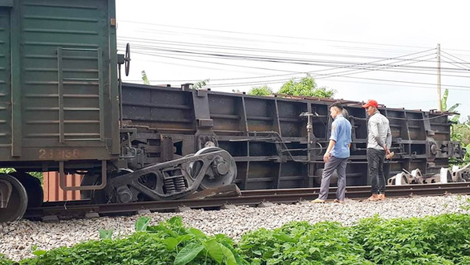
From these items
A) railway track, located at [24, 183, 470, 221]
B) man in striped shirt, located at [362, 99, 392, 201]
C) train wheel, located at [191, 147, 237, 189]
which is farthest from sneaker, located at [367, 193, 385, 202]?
train wheel, located at [191, 147, 237, 189]

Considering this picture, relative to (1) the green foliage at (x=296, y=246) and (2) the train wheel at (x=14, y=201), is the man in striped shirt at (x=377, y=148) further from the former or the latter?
(2) the train wheel at (x=14, y=201)

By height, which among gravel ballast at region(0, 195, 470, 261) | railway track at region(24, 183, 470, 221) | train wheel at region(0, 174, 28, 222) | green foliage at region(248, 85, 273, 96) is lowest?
gravel ballast at region(0, 195, 470, 261)

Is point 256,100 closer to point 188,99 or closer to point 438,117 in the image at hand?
point 188,99

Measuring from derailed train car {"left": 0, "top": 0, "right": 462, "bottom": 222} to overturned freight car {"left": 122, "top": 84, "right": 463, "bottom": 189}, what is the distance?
0.02 metres

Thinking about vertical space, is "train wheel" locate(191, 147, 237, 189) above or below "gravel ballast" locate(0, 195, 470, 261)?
above

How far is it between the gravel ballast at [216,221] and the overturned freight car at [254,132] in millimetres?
1786

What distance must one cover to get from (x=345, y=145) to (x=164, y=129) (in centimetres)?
336

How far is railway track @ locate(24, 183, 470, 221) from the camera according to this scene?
8.18 meters

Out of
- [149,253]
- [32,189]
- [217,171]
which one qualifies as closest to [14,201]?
[32,189]

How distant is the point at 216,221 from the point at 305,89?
79.7 feet

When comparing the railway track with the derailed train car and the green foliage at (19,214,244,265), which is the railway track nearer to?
the derailed train car

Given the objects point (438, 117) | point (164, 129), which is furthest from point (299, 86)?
point (164, 129)

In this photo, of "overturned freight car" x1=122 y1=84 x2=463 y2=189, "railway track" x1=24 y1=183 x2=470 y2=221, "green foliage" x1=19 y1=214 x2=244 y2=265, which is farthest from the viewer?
"overturned freight car" x1=122 y1=84 x2=463 y2=189

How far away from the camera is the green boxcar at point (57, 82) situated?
297 inches
